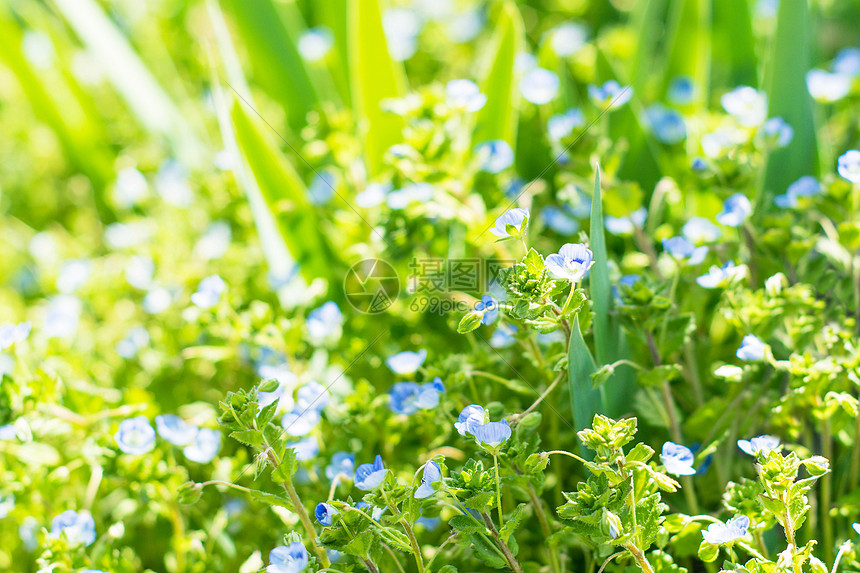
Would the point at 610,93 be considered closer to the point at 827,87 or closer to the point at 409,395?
the point at 827,87

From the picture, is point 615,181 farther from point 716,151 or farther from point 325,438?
point 325,438

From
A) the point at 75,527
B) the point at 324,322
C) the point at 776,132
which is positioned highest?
the point at 776,132

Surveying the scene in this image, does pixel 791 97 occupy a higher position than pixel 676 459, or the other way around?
pixel 791 97

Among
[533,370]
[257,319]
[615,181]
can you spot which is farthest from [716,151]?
[257,319]

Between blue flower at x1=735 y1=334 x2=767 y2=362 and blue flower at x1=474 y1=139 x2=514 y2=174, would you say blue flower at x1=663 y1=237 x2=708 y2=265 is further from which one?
blue flower at x1=474 y1=139 x2=514 y2=174

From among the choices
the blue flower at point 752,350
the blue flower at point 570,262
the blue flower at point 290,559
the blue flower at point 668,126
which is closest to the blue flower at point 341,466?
the blue flower at point 290,559

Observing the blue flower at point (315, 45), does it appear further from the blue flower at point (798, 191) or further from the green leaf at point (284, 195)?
the blue flower at point (798, 191)

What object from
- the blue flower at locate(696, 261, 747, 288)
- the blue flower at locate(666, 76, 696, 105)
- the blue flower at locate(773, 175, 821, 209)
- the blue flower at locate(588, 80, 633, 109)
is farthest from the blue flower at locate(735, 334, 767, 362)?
the blue flower at locate(666, 76, 696, 105)

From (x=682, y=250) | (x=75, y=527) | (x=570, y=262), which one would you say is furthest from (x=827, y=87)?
(x=75, y=527)
